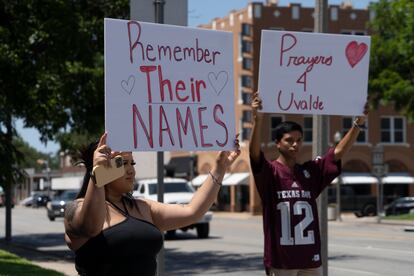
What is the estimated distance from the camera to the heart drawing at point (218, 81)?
16.9ft

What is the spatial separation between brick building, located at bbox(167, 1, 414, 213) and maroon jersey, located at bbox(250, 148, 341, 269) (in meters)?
44.4

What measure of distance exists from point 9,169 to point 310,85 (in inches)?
371

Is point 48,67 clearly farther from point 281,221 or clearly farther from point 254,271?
point 281,221

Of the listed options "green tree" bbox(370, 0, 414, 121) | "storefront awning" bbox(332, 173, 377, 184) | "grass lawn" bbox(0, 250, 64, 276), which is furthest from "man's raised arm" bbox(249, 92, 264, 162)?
"storefront awning" bbox(332, 173, 377, 184)

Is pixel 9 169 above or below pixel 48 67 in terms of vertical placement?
below

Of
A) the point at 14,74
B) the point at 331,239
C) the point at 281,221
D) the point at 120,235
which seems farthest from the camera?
the point at 331,239

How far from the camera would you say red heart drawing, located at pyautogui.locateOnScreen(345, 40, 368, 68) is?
6465 mm

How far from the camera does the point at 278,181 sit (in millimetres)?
5918

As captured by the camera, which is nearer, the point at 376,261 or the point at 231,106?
the point at 231,106

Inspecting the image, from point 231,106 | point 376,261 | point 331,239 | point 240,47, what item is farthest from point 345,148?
point 240,47

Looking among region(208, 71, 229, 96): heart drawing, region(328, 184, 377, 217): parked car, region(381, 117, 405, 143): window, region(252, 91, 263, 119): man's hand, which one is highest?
region(381, 117, 405, 143): window

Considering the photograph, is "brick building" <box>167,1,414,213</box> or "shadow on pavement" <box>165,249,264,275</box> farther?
"brick building" <box>167,1,414,213</box>

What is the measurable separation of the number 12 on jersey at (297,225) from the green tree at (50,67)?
9623 millimetres

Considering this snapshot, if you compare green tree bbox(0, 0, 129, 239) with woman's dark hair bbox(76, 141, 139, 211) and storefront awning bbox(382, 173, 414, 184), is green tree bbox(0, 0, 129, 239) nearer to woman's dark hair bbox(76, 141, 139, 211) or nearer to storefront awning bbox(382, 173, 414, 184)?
woman's dark hair bbox(76, 141, 139, 211)
